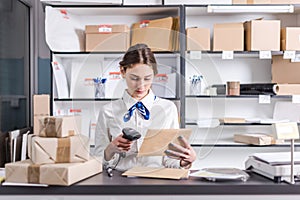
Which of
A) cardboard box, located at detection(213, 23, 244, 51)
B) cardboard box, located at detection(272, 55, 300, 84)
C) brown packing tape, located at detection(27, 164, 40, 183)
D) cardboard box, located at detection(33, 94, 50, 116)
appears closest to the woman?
brown packing tape, located at detection(27, 164, 40, 183)

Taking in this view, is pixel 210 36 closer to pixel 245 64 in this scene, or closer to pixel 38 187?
pixel 245 64

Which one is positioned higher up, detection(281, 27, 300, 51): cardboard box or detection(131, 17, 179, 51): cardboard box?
detection(281, 27, 300, 51): cardboard box

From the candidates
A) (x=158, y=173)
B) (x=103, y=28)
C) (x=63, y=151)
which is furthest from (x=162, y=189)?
(x=103, y=28)

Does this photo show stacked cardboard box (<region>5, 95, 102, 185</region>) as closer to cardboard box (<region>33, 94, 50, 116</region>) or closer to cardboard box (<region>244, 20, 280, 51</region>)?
cardboard box (<region>33, 94, 50, 116</region>)

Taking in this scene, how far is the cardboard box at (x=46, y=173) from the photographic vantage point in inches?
53.6

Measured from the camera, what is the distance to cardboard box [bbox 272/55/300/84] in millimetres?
3188

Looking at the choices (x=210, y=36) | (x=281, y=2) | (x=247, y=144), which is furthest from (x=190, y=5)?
(x=247, y=144)

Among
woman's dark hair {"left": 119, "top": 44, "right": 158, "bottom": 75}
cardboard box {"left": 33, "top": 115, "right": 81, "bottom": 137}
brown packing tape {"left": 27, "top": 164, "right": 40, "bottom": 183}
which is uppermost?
woman's dark hair {"left": 119, "top": 44, "right": 158, "bottom": 75}

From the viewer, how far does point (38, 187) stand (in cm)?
139

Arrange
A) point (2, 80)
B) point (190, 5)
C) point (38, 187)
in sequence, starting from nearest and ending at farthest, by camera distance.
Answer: point (38, 187)
point (2, 80)
point (190, 5)

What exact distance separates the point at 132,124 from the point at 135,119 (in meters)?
0.02

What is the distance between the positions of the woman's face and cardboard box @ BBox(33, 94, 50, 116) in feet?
4.83

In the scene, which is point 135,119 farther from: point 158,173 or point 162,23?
point 162,23

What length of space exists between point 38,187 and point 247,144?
6.65 feet
